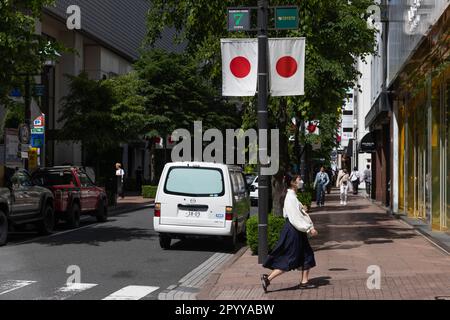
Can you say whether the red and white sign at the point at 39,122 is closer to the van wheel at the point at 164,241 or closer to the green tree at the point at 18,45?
the green tree at the point at 18,45

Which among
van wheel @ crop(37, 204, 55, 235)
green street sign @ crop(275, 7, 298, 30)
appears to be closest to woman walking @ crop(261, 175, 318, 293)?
green street sign @ crop(275, 7, 298, 30)

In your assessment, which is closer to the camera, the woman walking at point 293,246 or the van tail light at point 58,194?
the woman walking at point 293,246

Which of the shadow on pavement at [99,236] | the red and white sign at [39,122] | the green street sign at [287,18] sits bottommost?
the shadow on pavement at [99,236]

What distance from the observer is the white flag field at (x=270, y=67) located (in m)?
11.6

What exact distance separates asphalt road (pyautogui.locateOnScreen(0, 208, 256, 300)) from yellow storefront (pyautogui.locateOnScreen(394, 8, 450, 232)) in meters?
5.87

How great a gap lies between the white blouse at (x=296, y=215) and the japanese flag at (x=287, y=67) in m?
2.71

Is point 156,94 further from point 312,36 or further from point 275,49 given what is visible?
point 275,49

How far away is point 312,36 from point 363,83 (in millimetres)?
43153

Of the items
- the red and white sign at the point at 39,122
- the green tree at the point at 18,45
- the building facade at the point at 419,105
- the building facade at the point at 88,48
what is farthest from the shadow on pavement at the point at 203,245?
the building facade at the point at 88,48

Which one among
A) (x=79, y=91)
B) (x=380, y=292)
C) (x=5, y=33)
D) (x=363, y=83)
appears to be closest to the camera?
(x=380, y=292)

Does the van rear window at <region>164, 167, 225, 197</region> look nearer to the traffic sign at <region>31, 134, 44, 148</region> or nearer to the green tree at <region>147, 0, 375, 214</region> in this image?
the green tree at <region>147, 0, 375, 214</region>

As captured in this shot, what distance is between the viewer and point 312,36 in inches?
584

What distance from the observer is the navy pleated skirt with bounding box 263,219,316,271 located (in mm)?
9195

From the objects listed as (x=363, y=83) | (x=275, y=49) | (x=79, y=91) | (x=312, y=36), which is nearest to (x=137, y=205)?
(x=79, y=91)
